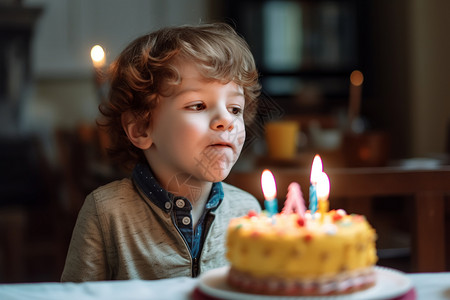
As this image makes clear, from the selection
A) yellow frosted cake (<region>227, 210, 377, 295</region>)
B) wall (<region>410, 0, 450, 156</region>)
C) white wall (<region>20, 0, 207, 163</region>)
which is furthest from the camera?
white wall (<region>20, 0, 207, 163</region>)

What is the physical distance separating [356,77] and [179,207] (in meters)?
4.18

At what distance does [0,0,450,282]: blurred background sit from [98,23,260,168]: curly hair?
331 cm

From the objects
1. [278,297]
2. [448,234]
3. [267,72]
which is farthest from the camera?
[267,72]

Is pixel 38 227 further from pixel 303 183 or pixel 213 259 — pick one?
pixel 213 259

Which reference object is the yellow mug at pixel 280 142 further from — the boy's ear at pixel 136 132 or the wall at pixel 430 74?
the wall at pixel 430 74

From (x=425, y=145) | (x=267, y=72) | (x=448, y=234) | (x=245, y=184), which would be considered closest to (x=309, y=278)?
(x=245, y=184)

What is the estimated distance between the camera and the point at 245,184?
140cm

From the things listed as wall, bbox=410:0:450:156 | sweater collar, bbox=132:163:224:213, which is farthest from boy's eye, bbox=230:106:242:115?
wall, bbox=410:0:450:156

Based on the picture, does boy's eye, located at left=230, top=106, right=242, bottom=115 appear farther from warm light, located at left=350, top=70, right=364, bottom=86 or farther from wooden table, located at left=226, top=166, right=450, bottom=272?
warm light, located at left=350, top=70, right=364, bottom=86

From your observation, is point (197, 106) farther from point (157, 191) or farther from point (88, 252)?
point (88, 252)

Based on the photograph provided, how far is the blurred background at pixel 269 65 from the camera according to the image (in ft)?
14.6

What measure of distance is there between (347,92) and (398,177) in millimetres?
3957

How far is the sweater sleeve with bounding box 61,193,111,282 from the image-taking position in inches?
35.8

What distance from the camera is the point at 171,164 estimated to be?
3.13ft
